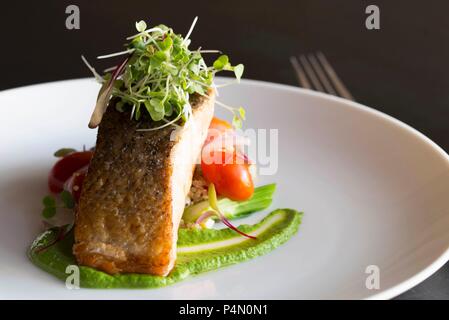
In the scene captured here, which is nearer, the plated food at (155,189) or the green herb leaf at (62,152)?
the plated food at (155,189)

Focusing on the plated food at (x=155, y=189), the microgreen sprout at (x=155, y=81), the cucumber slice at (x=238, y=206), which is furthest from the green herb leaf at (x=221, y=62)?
the cucumber slice at (x=238, y=206)

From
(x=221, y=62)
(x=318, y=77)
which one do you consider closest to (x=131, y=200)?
(x=221, y=62)

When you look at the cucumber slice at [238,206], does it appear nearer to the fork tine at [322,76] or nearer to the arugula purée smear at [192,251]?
the arugula purée smear at [192,251]

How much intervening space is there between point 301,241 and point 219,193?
628 millimetres

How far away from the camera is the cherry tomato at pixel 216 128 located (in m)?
4.70

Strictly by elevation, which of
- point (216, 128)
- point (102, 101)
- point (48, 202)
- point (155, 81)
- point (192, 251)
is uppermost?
point (155, 81)

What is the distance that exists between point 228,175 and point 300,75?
2.06m

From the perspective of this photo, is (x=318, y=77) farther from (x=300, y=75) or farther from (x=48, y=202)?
(x=48, y=202)

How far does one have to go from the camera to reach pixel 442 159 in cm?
437

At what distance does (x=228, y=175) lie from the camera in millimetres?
4301

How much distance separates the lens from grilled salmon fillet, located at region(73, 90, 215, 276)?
347 centimetres

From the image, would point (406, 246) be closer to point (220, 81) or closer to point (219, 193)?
point (219, 193)

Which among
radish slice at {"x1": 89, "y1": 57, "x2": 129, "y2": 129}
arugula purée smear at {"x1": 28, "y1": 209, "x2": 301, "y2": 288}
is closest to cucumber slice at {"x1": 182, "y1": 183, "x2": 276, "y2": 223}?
arugula purée smear at {"x1": 28, "y1": 209, "x2": 301, "y2": 288}

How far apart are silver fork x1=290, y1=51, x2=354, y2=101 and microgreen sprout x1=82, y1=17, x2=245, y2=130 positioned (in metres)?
1.94
